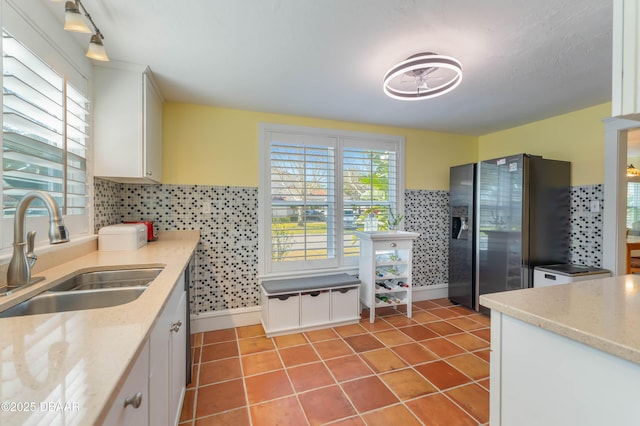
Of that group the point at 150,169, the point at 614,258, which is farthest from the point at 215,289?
the point at 614,258

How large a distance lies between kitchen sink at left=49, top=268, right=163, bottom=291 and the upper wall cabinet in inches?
31.4

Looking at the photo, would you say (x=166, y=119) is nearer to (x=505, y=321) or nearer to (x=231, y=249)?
(x=231, y=249)

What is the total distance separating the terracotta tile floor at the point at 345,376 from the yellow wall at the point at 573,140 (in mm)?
1861

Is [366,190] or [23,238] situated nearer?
[23,238]

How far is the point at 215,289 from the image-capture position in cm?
279

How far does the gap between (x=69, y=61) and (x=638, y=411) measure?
2817 millimetres

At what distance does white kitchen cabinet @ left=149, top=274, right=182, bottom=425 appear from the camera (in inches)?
37.7

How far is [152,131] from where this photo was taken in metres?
2.23

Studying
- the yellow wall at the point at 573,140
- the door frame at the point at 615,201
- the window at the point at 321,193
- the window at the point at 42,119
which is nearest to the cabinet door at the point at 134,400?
the window at the point at 42,119

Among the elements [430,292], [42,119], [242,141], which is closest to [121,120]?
[42,119]

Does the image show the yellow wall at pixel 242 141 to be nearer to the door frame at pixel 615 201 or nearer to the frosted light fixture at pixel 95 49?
the door frame at pixel 615 201

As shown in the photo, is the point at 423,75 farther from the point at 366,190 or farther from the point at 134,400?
the point at 134,400

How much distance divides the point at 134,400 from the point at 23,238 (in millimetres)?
892

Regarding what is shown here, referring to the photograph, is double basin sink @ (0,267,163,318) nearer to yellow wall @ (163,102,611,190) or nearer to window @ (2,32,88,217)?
window @ (2,32,88,217)
